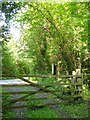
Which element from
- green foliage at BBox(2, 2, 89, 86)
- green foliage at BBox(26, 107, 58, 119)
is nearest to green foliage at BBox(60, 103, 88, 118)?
green foliage at BBox(26, 107, 58, 119)

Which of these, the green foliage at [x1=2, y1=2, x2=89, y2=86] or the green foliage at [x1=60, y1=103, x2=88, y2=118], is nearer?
the green foliage at [x1=60, y1=103, x2=88, y2=118]

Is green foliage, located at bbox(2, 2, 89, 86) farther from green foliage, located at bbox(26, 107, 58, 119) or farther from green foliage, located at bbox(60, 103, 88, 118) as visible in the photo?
green foliage, located at bbox(26, 107, 58, 119)

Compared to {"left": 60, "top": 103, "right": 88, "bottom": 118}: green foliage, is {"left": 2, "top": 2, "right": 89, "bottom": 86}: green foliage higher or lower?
higher

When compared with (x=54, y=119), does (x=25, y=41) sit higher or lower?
higher

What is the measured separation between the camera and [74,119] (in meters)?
5.84

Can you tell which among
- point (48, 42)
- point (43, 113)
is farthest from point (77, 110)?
point (48, 42)

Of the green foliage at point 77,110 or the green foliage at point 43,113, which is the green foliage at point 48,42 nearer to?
the green foliage at point 77,110

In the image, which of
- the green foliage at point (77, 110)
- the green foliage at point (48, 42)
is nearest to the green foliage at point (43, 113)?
the green foliage at point (77, 110)

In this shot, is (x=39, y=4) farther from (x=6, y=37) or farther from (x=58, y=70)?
(x=6, y=37)

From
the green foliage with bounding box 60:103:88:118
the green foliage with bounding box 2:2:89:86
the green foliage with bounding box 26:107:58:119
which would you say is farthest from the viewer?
the green foliage with bounding box 2:2:89:86

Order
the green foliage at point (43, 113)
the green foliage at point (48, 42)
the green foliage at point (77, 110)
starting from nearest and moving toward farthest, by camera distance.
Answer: the green foliage at point (43, 113) → the green foliage at point (77, 110) → the green foliage at point (48, 42)

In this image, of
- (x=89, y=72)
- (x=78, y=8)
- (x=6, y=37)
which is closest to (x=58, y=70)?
(x=89, y=72)

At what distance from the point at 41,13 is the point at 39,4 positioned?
550mm

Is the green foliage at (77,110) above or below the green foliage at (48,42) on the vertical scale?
below
